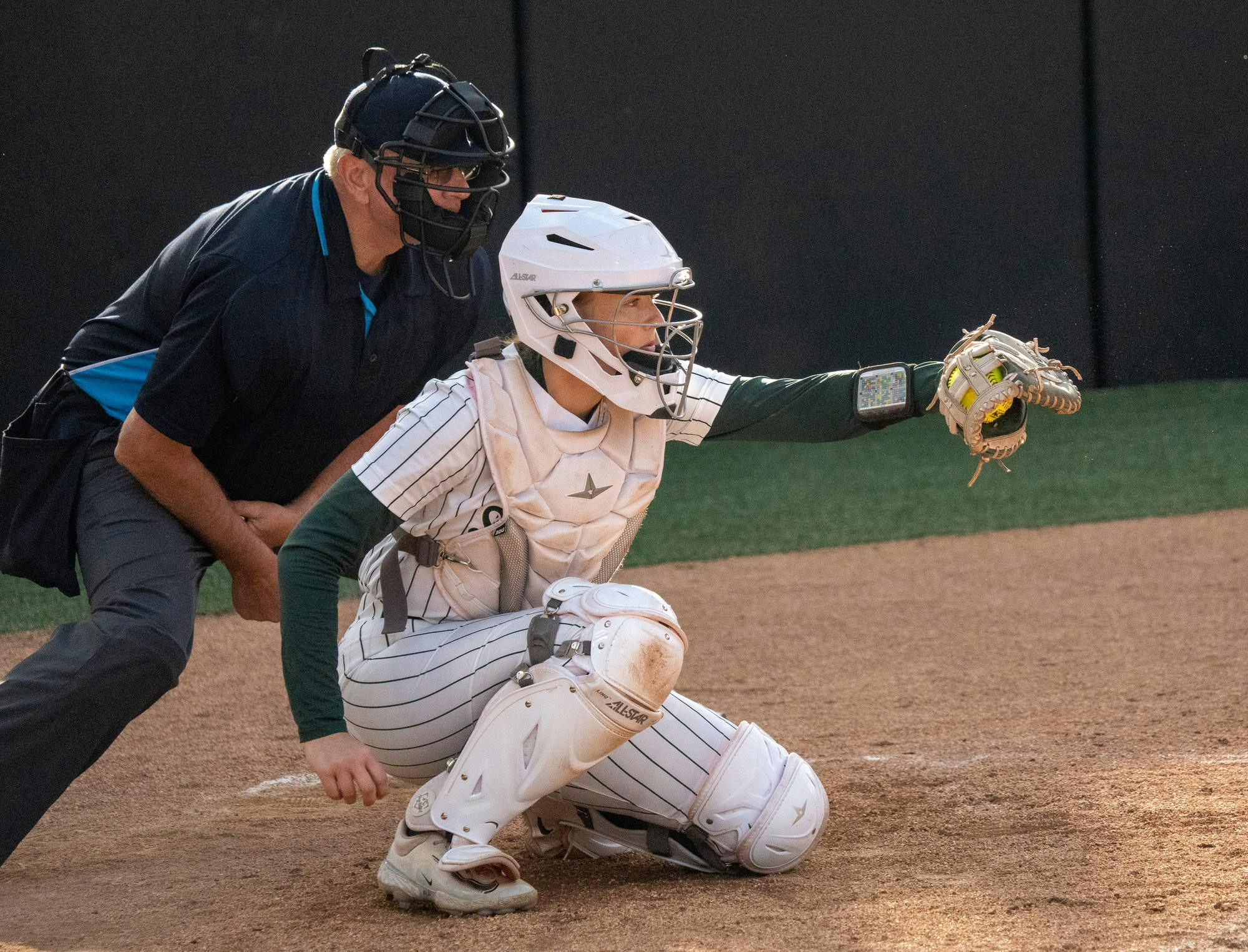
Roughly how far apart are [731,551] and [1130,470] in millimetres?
2456

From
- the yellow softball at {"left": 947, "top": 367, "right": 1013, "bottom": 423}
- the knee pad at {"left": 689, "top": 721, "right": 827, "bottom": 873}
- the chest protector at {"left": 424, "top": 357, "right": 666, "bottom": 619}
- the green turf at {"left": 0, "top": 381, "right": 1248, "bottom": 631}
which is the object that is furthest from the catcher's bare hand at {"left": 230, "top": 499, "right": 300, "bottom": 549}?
the green turf at {"left": 0, "top": 381, "right": 1248, "bottom": 631}

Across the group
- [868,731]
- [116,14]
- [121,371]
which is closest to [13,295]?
[116,14]

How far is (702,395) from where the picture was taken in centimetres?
290

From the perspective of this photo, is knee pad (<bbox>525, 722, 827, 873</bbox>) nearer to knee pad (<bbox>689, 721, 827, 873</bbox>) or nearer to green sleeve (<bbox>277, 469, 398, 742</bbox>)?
knee pad (<bbox>689, 721, 827, 873</bbox>)

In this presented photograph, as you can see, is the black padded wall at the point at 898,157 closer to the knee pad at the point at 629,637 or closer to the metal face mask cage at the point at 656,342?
the metal face mask cage at the point at 656,342

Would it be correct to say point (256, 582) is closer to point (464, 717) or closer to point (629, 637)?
point (464, 717)

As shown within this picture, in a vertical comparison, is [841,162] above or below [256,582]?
below

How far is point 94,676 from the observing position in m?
2.79

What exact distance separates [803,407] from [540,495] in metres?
0.60

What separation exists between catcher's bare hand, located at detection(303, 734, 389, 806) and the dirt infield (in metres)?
0.25

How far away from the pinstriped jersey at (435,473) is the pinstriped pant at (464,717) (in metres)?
0.08

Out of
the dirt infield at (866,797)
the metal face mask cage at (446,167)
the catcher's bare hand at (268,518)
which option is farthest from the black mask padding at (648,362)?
the catcher's bare hand at (268,518)

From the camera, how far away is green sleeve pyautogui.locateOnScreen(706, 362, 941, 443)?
288 centimetres

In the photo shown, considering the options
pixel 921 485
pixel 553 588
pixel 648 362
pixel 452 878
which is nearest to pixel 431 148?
pixel 648 362
